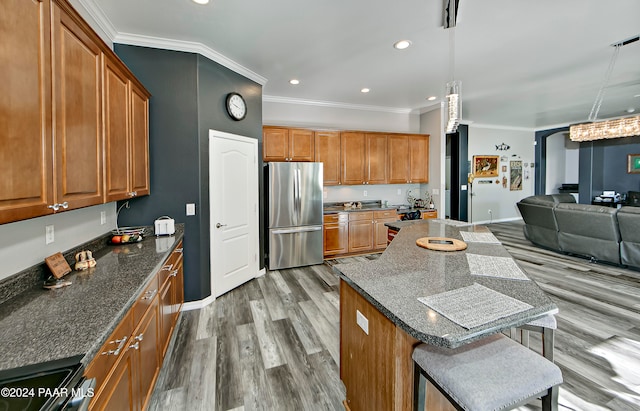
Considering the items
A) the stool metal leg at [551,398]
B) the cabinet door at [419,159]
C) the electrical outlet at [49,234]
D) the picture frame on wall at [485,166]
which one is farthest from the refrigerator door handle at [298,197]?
the picture frame on wall at [485,166]

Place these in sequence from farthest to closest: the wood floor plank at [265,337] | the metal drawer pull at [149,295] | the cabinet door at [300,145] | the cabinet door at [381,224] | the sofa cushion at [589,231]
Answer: the cabinet door at [381,224] → the cabinet door at [300,145] → the sofa cushion at [589,231] → the wood floor plank at [265,337] → the metal drawer pull at [149,295]

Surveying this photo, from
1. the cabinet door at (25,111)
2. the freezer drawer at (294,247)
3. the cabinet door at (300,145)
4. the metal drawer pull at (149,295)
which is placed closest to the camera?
the cabinet door at (25,111)

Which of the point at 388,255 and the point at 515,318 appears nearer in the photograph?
the point at 515,318

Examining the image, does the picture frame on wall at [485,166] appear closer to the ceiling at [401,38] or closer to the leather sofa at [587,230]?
the leather sofa at [587,230]

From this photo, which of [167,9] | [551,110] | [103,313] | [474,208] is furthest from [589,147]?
[103,313]

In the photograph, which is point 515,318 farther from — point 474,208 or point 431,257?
point 474,208

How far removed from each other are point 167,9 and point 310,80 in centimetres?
215

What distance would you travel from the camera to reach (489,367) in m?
1.11

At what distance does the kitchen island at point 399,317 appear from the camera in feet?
3.37

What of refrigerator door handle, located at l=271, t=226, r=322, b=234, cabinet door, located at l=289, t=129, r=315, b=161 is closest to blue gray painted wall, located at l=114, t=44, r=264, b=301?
refrigerator door handle, located at l=271, t=226, r=322, b=234

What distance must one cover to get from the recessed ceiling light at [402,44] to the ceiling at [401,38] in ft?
0.25

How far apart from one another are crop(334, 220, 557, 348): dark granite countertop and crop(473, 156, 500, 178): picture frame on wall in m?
6.57

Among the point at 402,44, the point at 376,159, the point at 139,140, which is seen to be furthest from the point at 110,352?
the point at 376,159

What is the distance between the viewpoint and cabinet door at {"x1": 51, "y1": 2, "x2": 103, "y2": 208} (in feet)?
4.42
